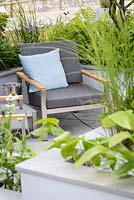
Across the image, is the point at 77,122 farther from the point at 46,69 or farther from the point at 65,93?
the point at 46,69

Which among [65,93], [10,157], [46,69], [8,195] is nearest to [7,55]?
[46,69]

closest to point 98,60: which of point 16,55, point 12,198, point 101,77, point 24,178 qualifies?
point 101,77

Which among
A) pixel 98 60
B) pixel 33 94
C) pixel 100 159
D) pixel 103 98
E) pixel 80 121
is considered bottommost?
pixel 80 121

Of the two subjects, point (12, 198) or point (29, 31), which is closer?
point (12, 198)

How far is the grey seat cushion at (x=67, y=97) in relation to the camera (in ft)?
15.7

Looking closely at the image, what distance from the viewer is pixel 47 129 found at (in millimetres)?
1723

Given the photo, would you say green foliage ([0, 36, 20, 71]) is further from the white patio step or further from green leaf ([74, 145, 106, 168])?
green leaf ([74, 145, 106, 168])

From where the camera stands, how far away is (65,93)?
5090 millimetres

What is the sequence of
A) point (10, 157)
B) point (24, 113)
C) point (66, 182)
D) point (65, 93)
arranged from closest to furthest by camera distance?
point (66, 182) < point (10, 157) < point (24, 113) < point (65, 93)

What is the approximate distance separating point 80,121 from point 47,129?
147 inches

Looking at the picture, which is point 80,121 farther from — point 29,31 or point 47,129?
point 47,129

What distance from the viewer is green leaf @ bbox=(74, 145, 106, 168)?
137 centimetres

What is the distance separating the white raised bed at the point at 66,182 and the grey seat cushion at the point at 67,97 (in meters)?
3.00

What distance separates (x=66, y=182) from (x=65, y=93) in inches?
142
